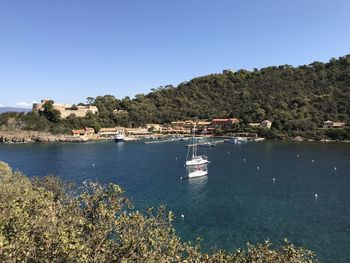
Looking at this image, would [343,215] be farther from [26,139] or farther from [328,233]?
[26,139]

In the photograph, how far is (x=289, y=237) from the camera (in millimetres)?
33969

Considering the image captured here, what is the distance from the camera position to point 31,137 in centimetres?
12625

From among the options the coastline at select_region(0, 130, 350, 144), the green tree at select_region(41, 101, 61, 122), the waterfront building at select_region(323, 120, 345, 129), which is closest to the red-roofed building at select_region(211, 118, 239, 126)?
the coastline at select_region(0, 130, 350, 144)

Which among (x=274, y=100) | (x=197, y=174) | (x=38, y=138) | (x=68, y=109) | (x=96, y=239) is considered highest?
(x=274, y=100)

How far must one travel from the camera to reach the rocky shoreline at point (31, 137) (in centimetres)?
12269

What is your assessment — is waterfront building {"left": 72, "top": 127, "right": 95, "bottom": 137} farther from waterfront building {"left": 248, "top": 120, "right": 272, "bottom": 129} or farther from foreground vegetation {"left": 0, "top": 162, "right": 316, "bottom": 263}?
foreground vegetation {"left": 0, "top": 162, "right": 316, "bottom": 263}

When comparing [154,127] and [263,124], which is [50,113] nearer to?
[154,127]

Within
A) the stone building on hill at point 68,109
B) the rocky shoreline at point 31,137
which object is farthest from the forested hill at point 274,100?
the rocky shoreline at point 31,137

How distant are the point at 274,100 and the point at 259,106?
9798 mm

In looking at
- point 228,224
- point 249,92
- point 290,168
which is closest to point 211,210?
point 228,224

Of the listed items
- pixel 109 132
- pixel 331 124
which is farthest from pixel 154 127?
pixel 331 124

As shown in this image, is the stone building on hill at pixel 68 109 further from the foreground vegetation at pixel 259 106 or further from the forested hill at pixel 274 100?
the forested hill at pixel 274 100

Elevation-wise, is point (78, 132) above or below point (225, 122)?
below

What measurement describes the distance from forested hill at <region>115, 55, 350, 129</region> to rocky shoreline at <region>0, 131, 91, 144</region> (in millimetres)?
43417
